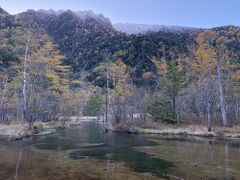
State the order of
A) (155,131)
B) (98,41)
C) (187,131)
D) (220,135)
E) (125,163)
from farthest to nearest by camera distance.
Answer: (98,41) → (155,131) → (187,131) → (220,135) → (125,163)

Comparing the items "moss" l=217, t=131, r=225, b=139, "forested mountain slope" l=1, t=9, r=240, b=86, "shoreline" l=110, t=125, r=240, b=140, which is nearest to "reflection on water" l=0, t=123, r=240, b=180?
"moss" l=217, t=131, r=225, b=139

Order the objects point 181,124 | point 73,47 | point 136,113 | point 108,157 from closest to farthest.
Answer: point 108,157 < point 181,124 < point 136,113 < point 73,47

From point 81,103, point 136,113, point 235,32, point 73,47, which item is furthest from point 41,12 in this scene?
point 136,113

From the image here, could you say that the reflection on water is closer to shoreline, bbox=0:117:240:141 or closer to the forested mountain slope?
shoreline, bbox=0:117:240:141

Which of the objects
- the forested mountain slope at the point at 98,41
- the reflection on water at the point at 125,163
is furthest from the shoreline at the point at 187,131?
the forested mountain slope at the point at 98,41

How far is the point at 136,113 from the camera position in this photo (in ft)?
153

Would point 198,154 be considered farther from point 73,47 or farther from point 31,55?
point 73,47

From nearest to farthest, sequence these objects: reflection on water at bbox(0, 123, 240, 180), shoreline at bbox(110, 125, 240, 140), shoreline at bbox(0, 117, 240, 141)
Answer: reflection on water at bbox(0, 123, 240, 180) → shoreline at bbox(0, 117, 240, 141) → shoreline at bbox(110, 125, 240, 140)

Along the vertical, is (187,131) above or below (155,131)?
above

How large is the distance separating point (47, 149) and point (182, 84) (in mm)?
25661

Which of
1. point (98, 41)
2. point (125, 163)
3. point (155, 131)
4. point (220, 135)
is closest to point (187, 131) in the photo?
point (155, 131)

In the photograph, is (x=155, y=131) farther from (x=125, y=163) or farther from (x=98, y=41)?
(x=98, y=41)

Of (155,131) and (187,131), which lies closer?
(187,131)

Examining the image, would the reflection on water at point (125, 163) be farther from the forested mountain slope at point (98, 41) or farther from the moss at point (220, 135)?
the forested mountain slope at point (98, 41)
